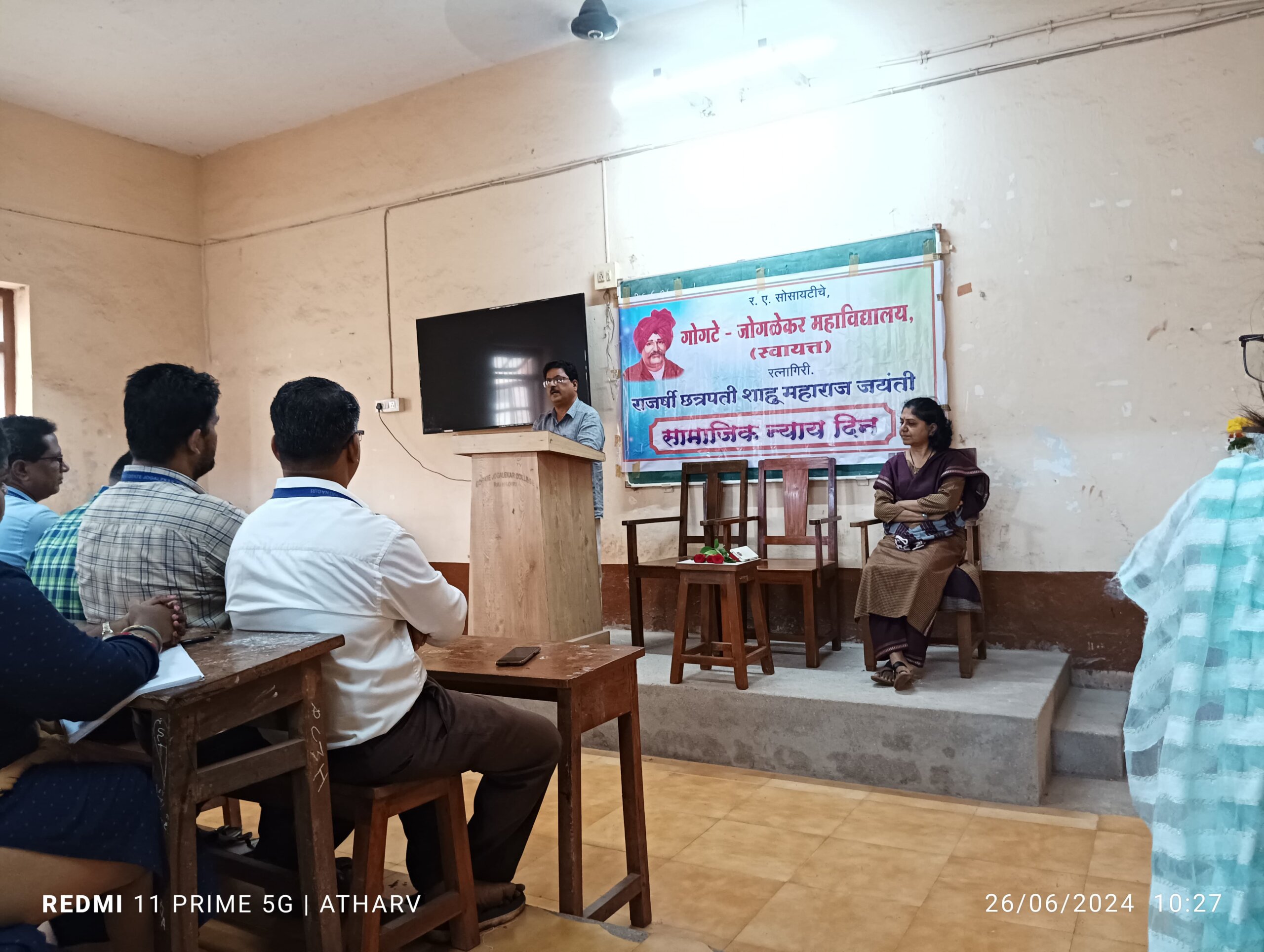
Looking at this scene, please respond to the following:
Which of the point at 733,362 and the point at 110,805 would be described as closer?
the point at 110,805

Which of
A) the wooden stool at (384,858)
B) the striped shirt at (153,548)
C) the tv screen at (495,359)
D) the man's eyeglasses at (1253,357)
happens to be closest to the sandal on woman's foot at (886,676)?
the man's eyeglasses at (1253,357)

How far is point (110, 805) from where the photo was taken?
147 cm

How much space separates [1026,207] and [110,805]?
162 inches

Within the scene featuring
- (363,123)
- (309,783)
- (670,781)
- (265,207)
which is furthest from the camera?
(265,207)

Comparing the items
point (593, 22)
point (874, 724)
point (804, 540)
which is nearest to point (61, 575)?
point (874, 724)

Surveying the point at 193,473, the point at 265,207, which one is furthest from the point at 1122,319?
the point at 265,207

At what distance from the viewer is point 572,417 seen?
478 cm

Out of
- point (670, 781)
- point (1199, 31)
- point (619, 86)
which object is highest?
point (619, 86)

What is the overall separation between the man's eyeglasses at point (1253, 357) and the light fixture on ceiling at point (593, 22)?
11.0ft

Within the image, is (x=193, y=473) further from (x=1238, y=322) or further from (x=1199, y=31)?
(x=1199, y=31)

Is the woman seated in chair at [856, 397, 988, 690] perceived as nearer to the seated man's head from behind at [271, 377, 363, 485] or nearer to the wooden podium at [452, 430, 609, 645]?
the wooden podium at [452, 430, 609, 645]

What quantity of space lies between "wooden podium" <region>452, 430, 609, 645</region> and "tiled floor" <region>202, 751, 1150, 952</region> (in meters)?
0.71

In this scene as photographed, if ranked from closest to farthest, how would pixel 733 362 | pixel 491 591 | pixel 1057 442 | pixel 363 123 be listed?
1. pixel 491 591
2. pixel 1057 442
3. pixel 733 362
4. pixel 363 123


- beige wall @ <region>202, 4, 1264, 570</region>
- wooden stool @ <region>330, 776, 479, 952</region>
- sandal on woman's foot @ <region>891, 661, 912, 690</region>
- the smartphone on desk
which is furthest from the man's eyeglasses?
wooden stool @ <region>330, 776, 479, 952</region>
